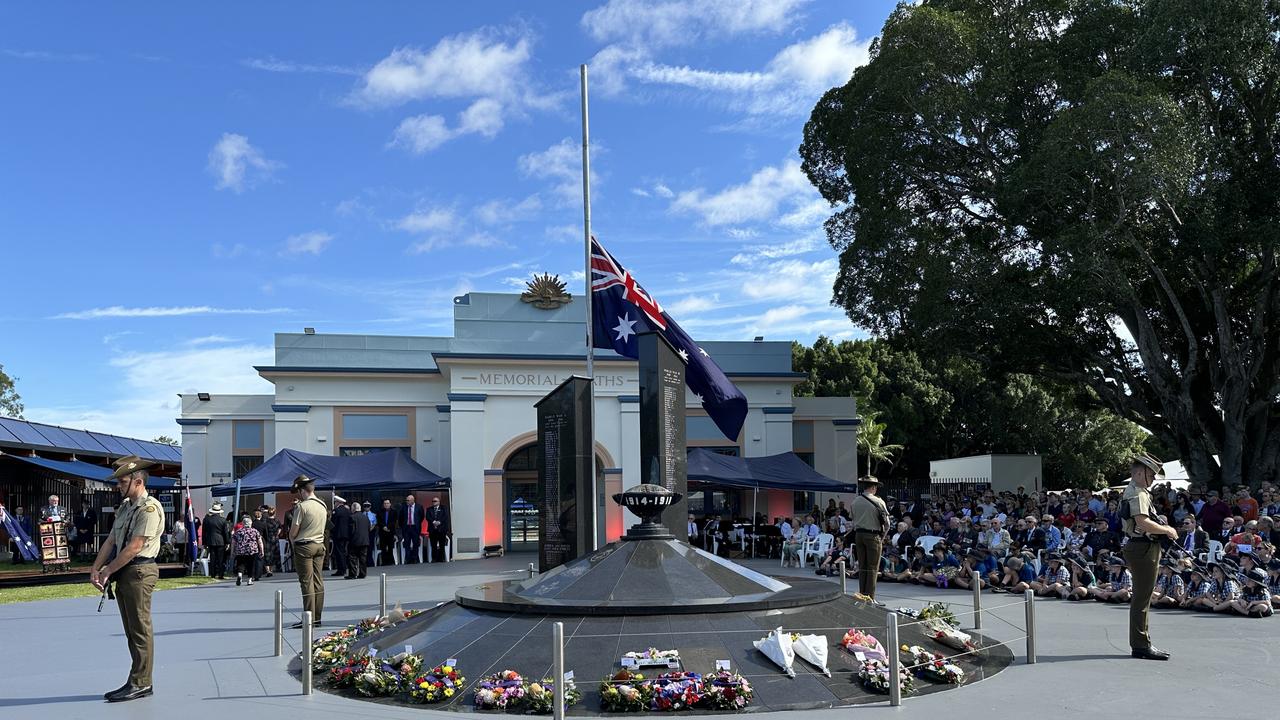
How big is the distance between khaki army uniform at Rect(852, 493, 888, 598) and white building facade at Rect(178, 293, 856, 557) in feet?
57.4

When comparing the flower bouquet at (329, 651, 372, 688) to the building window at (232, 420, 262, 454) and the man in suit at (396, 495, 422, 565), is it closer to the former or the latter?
the man in suit at (396, 495, 422, 565)

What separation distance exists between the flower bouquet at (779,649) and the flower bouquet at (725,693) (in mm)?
496

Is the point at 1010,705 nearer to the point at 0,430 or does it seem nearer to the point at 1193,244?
the point at 1193,244

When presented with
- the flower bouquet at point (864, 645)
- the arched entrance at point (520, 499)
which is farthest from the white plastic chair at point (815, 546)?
the flower bouquet at point (864, 645)

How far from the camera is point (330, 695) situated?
8.76 metres

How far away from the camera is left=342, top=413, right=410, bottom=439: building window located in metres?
32.2

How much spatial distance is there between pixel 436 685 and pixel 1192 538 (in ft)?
39.5

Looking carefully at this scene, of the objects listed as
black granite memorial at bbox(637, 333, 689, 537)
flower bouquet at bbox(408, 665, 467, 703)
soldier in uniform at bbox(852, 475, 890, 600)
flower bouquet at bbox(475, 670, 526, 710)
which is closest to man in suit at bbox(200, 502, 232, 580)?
black granite memorial at bbox(637, 333, 689, 537)

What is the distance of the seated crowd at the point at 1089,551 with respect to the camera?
1416cm

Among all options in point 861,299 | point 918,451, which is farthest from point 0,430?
point 918,451

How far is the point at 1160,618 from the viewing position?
43.4ft

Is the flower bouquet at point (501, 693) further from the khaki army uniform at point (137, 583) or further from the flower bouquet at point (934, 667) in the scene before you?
the flower bouquet at point (934, 667)

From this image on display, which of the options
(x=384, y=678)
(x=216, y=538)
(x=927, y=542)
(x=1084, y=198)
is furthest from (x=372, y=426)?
(x=384, y=678)

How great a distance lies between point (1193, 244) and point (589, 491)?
15955mm
